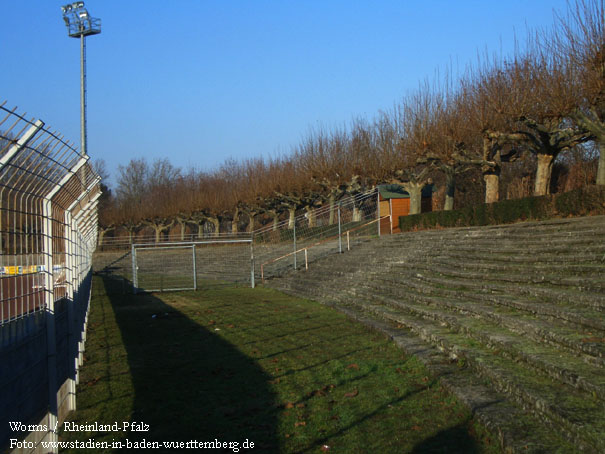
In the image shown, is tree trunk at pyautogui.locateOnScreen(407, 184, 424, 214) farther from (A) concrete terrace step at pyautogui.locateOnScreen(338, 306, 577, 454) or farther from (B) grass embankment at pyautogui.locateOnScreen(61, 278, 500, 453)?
(A) concrete terrace step at pyautogui.locateOnScreen(338, 306, 577, 454)

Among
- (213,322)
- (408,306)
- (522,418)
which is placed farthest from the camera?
(213,322)

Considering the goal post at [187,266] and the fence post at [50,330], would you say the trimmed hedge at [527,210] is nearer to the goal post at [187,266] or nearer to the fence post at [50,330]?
the goal post at [187,266]

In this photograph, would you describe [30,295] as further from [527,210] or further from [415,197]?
[415,197]

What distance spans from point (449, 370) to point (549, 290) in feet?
8.89

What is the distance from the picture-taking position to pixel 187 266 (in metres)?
22.8

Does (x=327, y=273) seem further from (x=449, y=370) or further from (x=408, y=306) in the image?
(x=449, y=370)

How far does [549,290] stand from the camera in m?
8.25

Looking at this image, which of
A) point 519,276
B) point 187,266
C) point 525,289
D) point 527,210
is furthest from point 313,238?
point 525,289

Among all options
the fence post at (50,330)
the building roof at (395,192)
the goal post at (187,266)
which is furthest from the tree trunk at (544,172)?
the fence post at (50,330)

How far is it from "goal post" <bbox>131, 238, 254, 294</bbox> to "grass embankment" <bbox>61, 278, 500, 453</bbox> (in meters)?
9.64

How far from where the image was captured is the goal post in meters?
20.7

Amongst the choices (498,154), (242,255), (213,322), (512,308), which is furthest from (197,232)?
(512,308)

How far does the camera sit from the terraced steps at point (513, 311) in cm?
469

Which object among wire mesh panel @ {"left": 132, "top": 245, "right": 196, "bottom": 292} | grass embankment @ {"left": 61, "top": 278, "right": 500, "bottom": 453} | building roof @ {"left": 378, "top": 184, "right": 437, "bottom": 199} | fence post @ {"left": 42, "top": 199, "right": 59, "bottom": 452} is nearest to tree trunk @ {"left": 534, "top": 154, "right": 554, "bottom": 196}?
grass embankment @ {"left": 61, "top": 278, "right": 500, "bottom": 453}
